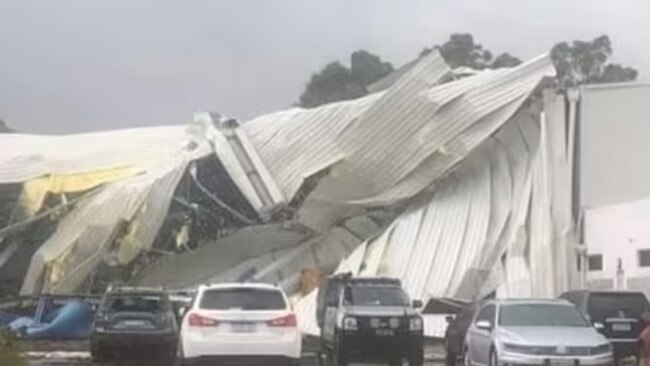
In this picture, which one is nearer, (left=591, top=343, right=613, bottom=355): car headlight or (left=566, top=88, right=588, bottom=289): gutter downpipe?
(left=591, top=343, right=613, bottom=355): car headlight

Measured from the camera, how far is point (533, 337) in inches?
952

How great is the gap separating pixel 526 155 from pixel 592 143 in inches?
126

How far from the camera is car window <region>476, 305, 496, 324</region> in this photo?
25.9 meters

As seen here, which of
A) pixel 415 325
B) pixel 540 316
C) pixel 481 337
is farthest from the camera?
pixel 415 325

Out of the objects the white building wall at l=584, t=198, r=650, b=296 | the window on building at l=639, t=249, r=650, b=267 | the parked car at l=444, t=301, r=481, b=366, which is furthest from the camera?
the white building wall at l=584, t=198, r=650, b=296

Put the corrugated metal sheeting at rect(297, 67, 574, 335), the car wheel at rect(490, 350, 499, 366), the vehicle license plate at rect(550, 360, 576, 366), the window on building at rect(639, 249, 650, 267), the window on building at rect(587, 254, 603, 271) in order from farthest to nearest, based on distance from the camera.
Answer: the corrugated metal sheeting at rect(297, 67, 574, 335)
the window on building at rect(587, 254, 603, 271)
the window on building at rect(639, 249, 650, 267)
the car wheel at rect(490, 350, 499, 366)
the vehicle license plate at rect(550, 360, 576, 366)

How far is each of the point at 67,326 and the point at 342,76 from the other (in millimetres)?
62244

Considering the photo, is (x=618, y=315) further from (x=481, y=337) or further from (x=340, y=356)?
(x=340, y=356)

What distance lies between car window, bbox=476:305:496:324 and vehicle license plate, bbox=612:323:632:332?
3492 mm

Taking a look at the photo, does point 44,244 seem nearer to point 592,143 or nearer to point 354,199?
point 354,199

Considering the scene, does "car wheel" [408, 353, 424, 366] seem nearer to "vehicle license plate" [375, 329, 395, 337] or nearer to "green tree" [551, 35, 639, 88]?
"vehicle license plate" [375, 329, 395, 337]

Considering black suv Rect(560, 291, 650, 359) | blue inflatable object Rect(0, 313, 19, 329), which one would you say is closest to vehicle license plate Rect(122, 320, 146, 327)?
black suv Rect(560, 291, 650, 359)

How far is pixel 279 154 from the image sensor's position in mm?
47594

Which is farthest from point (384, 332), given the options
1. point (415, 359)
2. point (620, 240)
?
point (620, 240)
